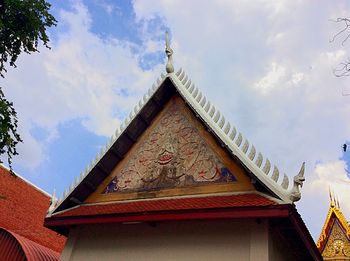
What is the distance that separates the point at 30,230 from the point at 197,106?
8.73 metres

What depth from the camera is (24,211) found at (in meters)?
13.8

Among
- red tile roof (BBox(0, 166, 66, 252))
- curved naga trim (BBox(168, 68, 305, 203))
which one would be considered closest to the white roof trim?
curved naga trim (BBox(168, 68, 305, 203))

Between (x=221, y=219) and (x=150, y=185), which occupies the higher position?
(x=150, y=185)

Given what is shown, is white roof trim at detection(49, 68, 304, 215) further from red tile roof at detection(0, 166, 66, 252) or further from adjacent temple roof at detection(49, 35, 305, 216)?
red tile roof at detection(0, 166, 66, 252)

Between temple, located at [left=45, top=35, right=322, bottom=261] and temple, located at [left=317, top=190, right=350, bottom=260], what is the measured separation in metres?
6.32

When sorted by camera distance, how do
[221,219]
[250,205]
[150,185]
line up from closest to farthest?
[250,205] < [221,219] < [150,185]

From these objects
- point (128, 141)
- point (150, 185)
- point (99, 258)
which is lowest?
point (99, 258)

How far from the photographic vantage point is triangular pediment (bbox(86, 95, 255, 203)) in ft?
22.0

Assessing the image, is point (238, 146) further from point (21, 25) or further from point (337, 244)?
point (337, 244)

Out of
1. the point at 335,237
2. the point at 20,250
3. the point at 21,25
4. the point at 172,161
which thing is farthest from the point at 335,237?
the point at 21,25

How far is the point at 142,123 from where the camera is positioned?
26.4 feet

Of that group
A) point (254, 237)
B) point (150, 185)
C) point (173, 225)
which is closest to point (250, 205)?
point (254, 237)

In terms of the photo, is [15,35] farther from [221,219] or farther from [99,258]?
[221,219]

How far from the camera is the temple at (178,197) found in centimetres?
584
